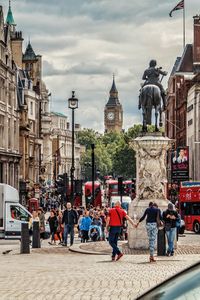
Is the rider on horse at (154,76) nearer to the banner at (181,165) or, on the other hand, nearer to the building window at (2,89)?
the building window at (2,89)

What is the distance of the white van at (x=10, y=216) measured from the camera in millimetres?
42531

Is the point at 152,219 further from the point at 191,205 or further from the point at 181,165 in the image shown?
the point at 181,165

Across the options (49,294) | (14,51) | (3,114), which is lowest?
(49,294)

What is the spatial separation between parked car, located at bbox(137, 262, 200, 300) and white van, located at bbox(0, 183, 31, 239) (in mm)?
37218

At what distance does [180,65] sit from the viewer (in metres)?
121

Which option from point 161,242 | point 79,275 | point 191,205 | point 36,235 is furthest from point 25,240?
point 191,205

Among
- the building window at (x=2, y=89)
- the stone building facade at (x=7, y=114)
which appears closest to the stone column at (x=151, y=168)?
the stone building facade at (x=7, y=114)

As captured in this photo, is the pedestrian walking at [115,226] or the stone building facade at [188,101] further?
the stone building facade at [188,101]

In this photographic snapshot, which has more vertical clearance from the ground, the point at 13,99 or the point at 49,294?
the point at 13,99

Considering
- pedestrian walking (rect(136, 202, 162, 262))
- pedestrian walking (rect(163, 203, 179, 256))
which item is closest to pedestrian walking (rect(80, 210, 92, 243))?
pedestrian walking (rect(163, 203, 179, 256))

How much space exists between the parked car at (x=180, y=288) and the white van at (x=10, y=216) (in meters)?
37.2

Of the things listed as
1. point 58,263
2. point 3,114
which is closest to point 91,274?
point 58,263

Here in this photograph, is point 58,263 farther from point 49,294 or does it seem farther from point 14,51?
point 14,51

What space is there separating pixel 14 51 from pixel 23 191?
998 inches
